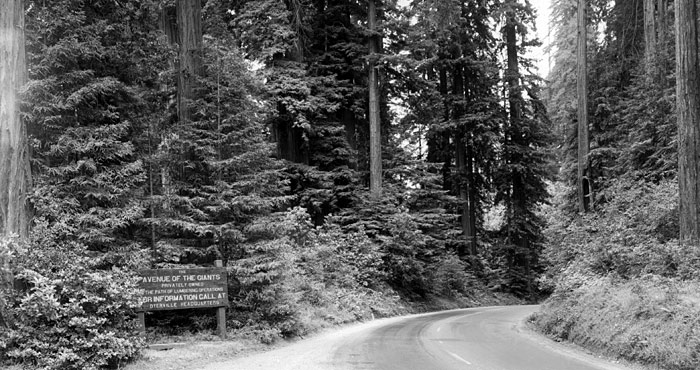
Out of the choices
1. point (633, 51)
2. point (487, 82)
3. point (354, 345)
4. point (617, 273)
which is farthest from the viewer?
point (487, 82)

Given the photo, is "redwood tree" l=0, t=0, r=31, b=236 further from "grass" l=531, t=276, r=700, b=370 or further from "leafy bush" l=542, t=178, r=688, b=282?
"leafy bush" l=542, t=178, r=688, b=282

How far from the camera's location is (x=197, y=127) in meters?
14.2

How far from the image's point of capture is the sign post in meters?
11.2

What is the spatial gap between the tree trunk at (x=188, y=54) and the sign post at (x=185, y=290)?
14.5 feet

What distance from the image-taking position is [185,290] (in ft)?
38.8

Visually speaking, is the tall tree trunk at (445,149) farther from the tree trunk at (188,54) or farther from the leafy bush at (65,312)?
the leafy bush at (65,312)

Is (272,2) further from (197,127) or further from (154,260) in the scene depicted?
(154,260)

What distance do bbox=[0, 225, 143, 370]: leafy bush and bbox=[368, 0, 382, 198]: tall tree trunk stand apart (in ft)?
58.6

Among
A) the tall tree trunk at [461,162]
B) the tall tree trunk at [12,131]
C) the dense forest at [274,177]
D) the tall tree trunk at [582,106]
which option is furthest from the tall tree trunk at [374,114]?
the tall tree trunk at [12,131]

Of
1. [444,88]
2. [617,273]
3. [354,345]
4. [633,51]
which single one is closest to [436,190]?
[444,88]

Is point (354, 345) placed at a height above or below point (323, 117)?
below

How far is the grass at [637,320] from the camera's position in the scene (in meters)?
8.92

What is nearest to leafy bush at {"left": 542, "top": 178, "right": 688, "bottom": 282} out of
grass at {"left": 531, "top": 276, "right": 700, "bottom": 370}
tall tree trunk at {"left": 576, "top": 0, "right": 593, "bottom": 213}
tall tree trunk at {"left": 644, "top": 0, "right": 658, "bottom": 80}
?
grass at {"left": 531, "top": 276, "right": 700, "bottom": 370}

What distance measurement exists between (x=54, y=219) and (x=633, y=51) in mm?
28358
